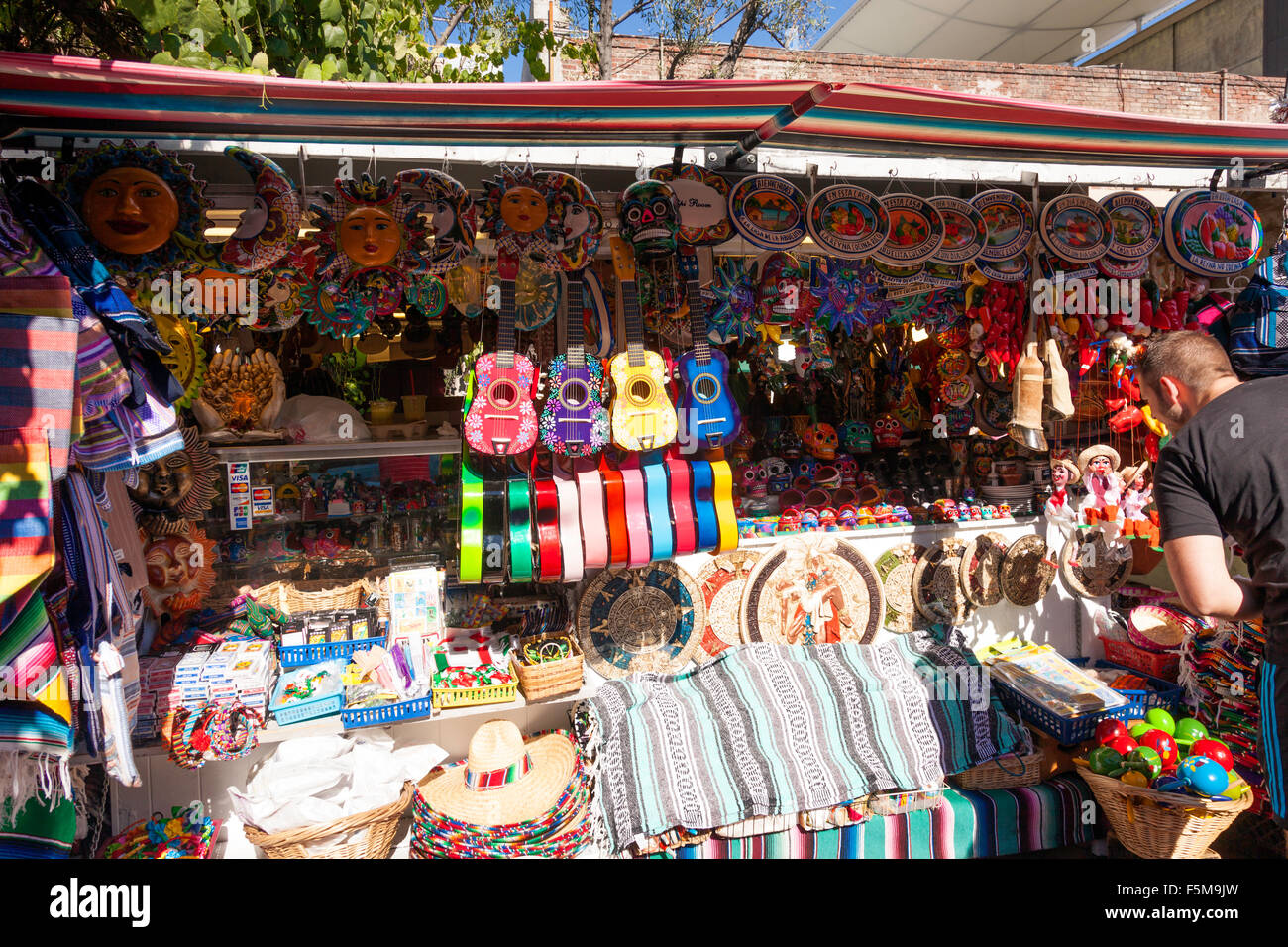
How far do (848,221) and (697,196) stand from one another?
66 cm

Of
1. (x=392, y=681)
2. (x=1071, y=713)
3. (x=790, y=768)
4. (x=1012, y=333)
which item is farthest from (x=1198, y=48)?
(x=392, y=681)

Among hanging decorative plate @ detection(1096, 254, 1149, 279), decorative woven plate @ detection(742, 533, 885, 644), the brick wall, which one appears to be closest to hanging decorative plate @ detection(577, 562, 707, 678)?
decorative woven plate @ detection(742, 533, 885, 644)

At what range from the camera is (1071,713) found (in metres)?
3.15

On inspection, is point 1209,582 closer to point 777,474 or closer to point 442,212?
point 777,474

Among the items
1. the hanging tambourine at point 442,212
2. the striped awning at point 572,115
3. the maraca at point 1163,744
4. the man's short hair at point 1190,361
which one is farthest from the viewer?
the maraca at point 1163,744

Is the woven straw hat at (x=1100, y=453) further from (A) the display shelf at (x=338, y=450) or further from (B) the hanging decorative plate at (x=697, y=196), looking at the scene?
(A) the display shelf at (x=338, y=450)

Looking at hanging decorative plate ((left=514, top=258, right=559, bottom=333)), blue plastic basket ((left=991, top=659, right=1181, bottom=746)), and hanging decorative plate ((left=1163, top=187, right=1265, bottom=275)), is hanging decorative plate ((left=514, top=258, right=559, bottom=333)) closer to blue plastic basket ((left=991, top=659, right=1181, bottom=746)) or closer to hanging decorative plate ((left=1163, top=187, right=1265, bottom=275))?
blue plastic basket ((left=991, top=659, right=1181, bottom=746))

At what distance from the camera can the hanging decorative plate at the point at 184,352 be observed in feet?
9.02

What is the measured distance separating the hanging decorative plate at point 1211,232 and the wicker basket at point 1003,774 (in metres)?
2.40

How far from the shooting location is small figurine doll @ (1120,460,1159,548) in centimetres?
357

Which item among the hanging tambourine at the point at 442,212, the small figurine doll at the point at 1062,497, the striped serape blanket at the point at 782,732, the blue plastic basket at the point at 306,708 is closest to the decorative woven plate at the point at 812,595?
the striped serape blanket at the point at 782,732

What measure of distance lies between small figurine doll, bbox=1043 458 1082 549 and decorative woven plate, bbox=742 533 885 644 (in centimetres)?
101

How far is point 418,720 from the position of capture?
298cm

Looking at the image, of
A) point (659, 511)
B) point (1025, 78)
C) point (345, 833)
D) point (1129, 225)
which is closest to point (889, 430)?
point (1129, 225)
